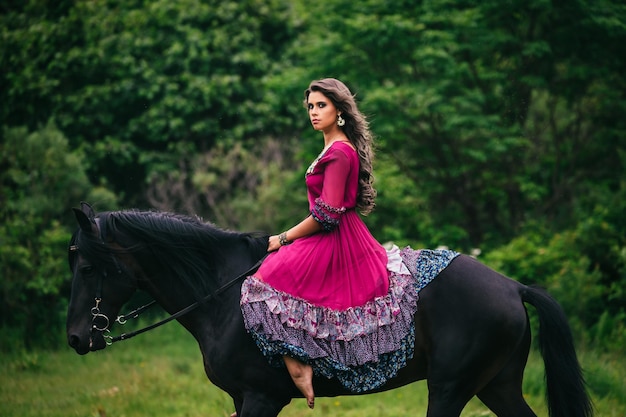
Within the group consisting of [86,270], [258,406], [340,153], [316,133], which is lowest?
[316,133]

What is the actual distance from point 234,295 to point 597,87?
9.02m

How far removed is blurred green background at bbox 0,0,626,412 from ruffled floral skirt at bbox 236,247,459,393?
5200mm

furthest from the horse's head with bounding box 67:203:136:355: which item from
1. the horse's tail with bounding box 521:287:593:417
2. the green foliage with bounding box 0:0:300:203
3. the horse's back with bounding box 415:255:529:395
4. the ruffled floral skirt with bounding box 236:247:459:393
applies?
the green foliage with bounding box 0:0:300:203

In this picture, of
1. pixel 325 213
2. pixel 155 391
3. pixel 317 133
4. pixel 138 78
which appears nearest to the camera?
pixel 325 213

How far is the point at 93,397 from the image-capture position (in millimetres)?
7203

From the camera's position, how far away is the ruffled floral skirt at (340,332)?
4.00 metres

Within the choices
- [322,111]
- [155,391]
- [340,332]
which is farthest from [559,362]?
[155,391]

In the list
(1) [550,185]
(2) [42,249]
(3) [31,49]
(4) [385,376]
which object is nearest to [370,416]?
(4) [385,376]

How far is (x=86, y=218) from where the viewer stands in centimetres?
407

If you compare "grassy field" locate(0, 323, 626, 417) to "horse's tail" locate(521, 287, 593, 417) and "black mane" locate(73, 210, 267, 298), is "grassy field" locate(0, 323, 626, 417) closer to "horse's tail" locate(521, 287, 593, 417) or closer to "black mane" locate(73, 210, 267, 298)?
"horse's tail" locate(521, 287, 593, 417)

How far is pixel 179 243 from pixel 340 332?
121 cm

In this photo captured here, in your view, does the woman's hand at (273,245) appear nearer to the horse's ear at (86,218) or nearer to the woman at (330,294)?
the woman at (330,294)

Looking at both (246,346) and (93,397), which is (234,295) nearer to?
(246,346)

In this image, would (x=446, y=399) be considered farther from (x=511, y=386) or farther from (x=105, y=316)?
(x=105, y=316)
